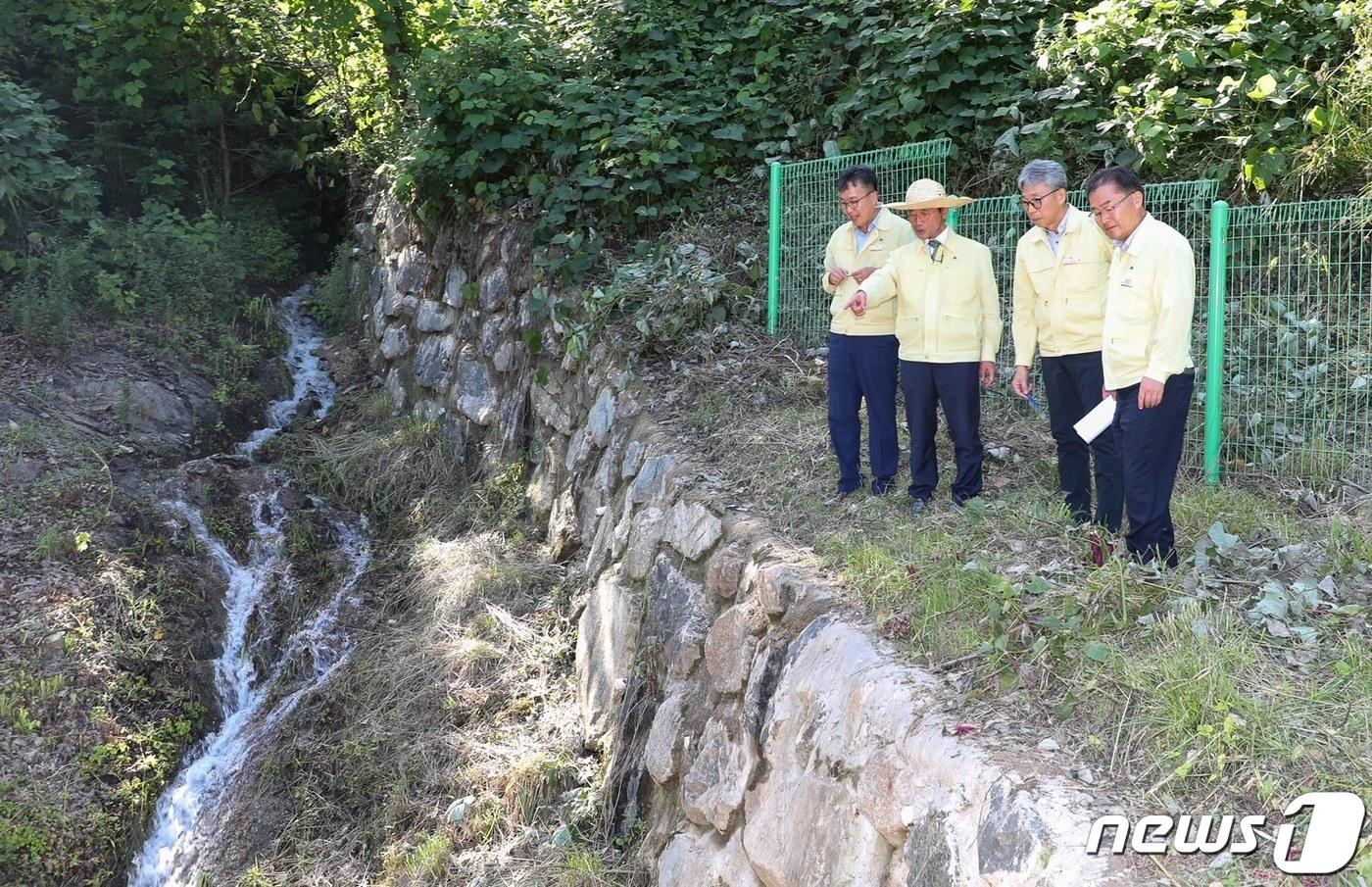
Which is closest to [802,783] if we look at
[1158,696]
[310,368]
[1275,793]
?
[1158,696]

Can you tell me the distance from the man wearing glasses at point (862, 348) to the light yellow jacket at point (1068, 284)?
0.82 metres

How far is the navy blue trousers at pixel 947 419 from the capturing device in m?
5.25

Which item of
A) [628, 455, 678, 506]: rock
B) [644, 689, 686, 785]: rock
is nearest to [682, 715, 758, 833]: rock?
[644, 689, 686, 785]: rock

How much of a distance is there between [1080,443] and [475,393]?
5936mm

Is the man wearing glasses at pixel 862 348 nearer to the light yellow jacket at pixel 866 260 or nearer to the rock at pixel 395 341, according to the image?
the light yellow jacket at pixel 866 260

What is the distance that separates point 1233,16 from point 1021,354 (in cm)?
317

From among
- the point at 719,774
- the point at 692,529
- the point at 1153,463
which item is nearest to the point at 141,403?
the point at 692,529

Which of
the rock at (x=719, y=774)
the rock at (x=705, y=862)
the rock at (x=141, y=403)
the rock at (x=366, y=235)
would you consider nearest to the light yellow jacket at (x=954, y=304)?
the rock at (x=719, y=774)

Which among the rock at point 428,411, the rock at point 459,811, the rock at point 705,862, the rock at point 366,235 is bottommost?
the rock at point 459,811

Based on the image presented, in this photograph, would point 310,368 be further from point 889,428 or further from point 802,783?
point 802,783

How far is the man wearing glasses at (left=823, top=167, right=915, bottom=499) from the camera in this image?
5.53m

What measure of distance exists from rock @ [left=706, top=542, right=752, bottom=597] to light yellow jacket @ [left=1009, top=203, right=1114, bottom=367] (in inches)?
64.4

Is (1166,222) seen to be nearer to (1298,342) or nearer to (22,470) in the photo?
(1298,342)

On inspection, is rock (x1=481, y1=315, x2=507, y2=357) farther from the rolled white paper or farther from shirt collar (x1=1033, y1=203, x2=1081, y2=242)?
the rolled white paper
